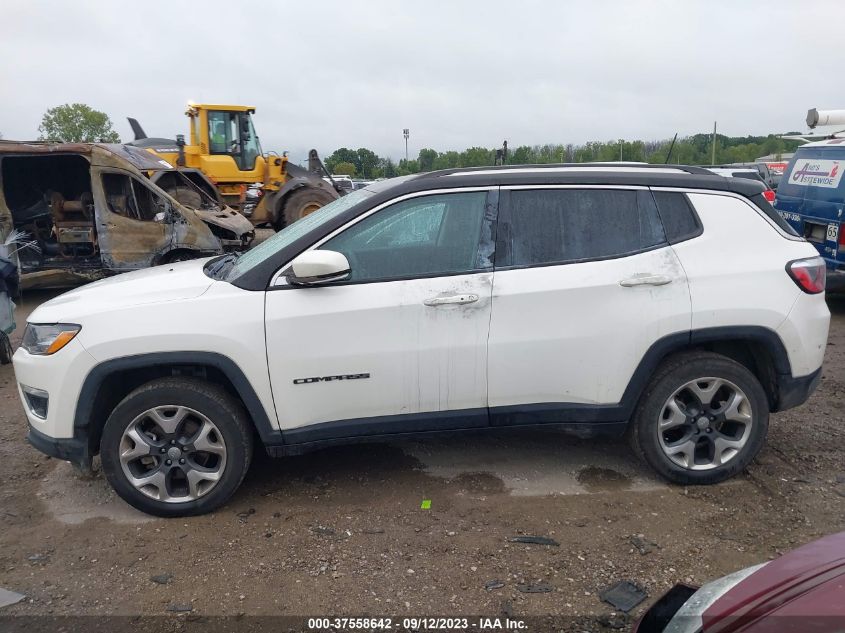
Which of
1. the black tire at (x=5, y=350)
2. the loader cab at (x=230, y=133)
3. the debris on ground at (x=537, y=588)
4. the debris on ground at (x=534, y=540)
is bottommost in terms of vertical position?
the debris on ground at (x=537, y=588)

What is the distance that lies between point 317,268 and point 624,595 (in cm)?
207

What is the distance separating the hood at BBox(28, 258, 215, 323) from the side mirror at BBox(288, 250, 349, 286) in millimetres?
553

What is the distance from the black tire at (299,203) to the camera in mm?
13391

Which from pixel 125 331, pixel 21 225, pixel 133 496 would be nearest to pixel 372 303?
pixel 125 331

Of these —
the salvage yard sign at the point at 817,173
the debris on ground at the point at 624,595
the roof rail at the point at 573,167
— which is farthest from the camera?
the salvage yard sign at the point at 817,173

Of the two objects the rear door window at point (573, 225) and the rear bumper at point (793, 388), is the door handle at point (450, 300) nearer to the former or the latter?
the rear door window at point (573, 225)

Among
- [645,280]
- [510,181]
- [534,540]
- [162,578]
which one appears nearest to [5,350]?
[162,578]

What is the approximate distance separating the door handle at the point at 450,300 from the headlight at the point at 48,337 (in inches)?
71.2

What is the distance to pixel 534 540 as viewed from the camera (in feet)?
10.9

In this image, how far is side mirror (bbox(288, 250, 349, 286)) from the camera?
335 centimetres

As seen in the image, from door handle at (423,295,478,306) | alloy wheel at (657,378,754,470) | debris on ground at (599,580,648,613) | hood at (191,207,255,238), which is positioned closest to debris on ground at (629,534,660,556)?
debris on ground at (599,580,648,613)

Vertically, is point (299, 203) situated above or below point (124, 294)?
above

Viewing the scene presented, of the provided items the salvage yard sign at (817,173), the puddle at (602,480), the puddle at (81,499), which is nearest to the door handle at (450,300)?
the puddle at (602,480)

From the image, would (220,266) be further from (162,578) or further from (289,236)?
(162,578)
